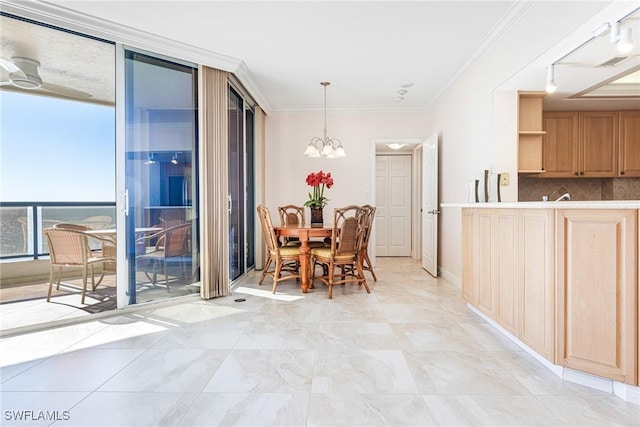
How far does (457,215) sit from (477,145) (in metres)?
0.97

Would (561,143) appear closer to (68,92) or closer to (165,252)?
(165,252)

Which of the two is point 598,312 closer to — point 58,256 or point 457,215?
point 457,215

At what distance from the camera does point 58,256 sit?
116 inches

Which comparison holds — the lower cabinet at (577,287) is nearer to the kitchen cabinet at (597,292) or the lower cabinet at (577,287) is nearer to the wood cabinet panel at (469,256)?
the kitchen cabinet at (597,292)

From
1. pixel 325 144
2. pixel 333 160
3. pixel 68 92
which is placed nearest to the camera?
pixel 68 92

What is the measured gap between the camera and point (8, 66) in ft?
9.05

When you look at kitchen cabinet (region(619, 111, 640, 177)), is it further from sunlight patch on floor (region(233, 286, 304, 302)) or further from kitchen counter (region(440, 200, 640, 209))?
sunlight patch on floor (region(233, 286, 304, 302))

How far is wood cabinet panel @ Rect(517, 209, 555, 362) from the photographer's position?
1768mm

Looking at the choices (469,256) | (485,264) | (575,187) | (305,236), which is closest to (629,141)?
(575,187)

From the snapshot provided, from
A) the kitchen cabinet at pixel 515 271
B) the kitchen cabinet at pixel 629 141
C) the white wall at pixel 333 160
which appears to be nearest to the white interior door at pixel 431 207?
the white wall at pixel 333 160

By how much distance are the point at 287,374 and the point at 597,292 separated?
5.82 ft

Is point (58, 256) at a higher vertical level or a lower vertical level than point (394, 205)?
lower

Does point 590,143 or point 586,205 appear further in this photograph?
point 590,143

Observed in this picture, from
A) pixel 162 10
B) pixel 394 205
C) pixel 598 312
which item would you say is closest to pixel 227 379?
pixel 598 312
